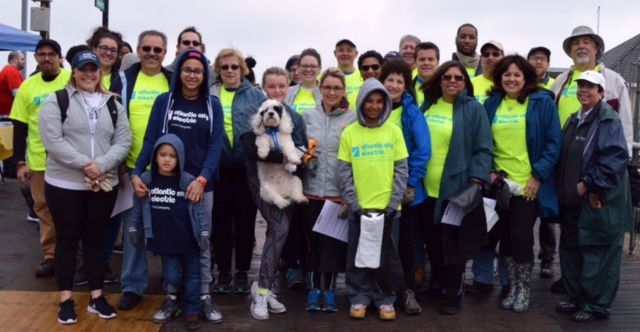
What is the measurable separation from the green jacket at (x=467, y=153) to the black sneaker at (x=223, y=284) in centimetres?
192

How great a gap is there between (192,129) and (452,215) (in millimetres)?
2123

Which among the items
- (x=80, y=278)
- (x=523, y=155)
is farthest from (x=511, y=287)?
(x=80, y=278)

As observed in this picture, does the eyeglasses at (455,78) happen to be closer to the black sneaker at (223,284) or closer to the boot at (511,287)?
the boot at (511,287)

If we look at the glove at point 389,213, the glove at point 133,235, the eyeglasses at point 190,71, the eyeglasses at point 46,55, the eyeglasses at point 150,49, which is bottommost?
the glove at point 133,235

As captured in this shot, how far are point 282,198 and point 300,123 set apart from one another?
0.62 meters

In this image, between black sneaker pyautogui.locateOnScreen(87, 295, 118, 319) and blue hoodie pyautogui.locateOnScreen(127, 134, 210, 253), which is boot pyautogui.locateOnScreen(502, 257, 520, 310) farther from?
black sneaker pyautogui.locateOnScreen(87, 295, 118, 319)

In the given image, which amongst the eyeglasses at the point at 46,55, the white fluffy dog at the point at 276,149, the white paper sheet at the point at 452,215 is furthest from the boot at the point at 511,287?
the eyeglasses at the point at 46,55

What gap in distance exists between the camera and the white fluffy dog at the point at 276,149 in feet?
15.4

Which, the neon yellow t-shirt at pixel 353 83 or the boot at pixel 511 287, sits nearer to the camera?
the boot at pixel 511 287

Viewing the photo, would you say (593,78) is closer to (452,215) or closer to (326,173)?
(452,215)

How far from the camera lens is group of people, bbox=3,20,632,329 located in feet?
14.8

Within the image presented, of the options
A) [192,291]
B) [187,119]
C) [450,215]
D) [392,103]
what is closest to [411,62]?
[392,103]

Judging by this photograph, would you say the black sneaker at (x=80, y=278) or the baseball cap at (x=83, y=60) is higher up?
the baseball cap at (x=83, y=60)

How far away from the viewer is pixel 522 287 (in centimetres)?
508
